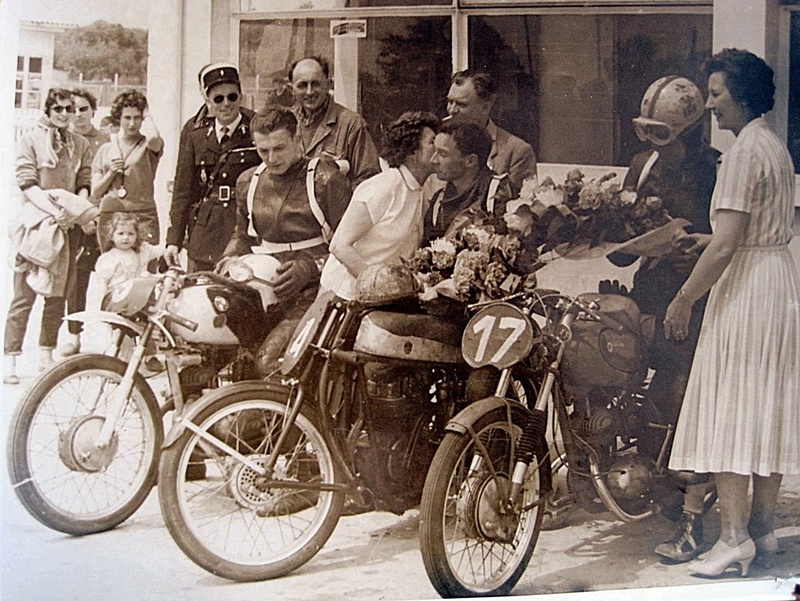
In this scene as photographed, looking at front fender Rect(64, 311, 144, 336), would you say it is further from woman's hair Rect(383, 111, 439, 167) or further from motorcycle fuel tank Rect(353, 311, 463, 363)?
woman's hair Rect(383, 111, 439, 167)

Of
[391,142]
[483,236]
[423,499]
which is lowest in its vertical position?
[423,499]

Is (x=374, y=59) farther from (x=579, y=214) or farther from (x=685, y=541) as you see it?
(x=685, y=541)

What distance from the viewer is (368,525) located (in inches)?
146

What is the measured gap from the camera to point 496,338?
3773 mm

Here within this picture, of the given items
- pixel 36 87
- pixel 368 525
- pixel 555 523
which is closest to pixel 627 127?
pixel 555 523

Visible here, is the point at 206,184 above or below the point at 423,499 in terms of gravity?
above

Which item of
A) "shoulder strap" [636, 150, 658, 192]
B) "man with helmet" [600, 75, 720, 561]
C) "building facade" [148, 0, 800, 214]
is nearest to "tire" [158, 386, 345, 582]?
"building facade" [148, 0, 800, 214]

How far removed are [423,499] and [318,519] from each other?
44 cm

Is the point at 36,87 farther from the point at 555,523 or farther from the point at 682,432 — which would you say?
the point at 682,432

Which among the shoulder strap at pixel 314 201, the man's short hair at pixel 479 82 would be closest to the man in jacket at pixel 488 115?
the man's short hair at pixel 479 82

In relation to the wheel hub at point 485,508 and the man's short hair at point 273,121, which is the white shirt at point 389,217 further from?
the wheel hub at point 485,508

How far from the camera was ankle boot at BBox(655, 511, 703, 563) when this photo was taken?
12.9 feet

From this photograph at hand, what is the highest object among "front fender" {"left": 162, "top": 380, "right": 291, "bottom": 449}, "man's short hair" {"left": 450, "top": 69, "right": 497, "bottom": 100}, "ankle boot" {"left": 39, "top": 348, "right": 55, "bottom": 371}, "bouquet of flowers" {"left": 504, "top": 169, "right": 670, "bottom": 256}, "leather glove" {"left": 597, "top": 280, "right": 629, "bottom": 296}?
"man's short hair" {"left": 450, "top": 69, "right": 497, "bottom": 100}

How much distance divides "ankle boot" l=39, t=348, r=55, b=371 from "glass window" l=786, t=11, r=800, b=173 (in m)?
3.35
